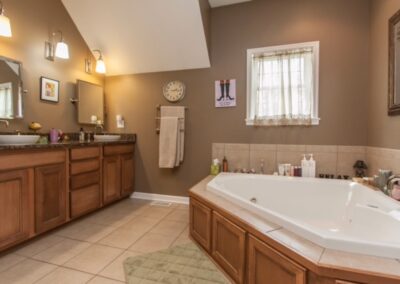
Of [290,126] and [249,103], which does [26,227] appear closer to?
[249,103]

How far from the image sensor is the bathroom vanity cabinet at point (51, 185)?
1783 mm

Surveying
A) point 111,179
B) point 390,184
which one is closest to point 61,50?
point 111,179

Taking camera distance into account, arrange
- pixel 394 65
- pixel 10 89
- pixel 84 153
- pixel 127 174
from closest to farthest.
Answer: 1. pixel 394 65
2. pixel 10 89
3. pixel 84 153
4. pixel 127 174

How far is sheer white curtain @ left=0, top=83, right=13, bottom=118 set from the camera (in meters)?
2.26

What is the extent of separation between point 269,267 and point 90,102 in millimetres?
3230

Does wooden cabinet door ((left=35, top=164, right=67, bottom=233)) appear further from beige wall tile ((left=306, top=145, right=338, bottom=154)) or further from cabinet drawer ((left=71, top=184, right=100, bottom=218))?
beige wall tile ((left=306, top=145, right=338, bottom=154))

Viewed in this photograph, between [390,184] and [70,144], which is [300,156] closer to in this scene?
[390,184]

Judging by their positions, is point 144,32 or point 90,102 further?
point 90,102

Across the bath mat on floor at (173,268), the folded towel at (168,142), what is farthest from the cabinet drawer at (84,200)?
the bath mat on floor at (173,268)

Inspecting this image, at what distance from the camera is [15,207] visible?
183cm

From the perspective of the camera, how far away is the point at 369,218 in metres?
1.53

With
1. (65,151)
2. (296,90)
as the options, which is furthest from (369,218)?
(65,151)

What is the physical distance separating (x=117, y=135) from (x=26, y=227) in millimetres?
1786

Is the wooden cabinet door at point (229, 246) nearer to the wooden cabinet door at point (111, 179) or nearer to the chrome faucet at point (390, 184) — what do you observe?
the chrome faucet at point (390, 184)
